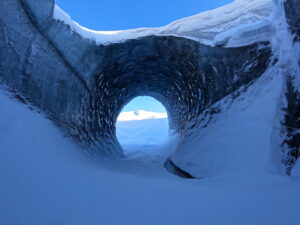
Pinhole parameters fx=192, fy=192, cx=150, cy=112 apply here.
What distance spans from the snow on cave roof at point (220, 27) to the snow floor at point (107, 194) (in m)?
3.21

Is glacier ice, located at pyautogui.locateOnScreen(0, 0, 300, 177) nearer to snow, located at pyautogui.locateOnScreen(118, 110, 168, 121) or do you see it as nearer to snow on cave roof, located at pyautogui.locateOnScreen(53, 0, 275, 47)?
snow on cave roof, located at pyautogui.locateOnScreen(53, 0, 275, 47)

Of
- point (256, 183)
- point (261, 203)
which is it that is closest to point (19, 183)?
point (261, 203)

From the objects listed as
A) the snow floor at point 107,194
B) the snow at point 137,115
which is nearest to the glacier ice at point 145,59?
the snow floor at point 107,194

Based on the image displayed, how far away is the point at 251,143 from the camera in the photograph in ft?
12.1

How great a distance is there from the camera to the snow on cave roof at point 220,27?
15.8 ft

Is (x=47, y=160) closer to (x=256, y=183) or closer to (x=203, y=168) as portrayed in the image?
(x=203, y=168)

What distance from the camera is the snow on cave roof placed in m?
4.82

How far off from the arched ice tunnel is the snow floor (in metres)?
0.90

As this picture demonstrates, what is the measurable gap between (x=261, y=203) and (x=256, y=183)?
0.60 m

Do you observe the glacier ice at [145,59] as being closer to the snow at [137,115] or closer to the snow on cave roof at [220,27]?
the snow on cave roof at [220,27]

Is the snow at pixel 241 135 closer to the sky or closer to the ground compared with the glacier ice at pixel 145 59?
closer to the ground

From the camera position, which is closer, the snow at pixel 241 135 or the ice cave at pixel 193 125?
the ice cave at pixel 193 125

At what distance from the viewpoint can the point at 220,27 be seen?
5.66 meters

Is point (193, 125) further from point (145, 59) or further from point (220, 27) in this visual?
point (220, 27)
